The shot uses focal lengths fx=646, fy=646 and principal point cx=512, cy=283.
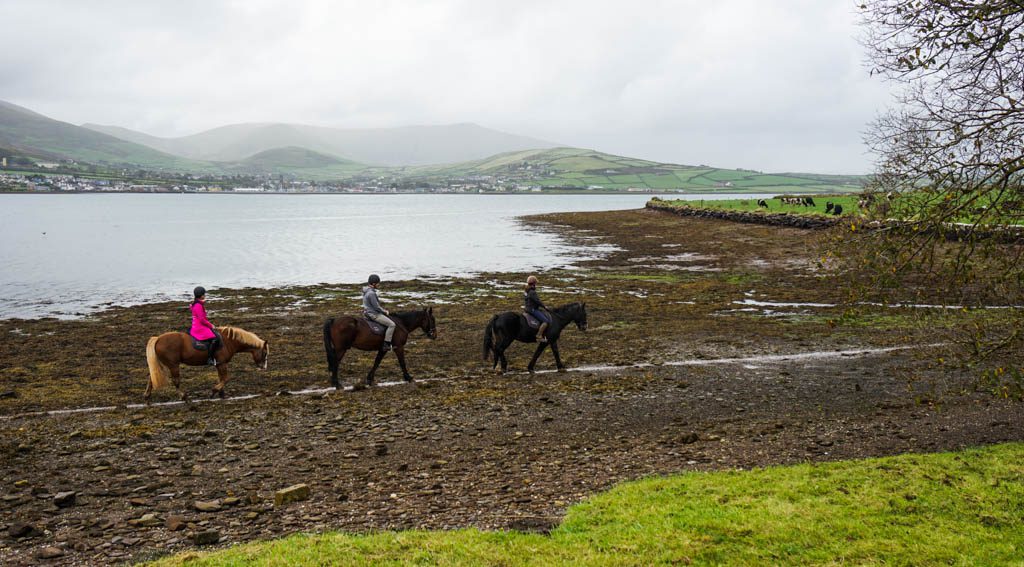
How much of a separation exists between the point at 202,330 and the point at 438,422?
23.9 feet

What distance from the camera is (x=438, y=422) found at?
15.4 metres

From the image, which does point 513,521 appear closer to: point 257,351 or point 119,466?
point 119,466

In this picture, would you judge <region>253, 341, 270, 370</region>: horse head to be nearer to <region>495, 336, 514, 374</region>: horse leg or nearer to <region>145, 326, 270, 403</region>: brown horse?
<region>145, 326, 270, 403</region>: brown horse

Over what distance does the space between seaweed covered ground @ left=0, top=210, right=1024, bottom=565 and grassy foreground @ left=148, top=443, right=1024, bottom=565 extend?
90 cm

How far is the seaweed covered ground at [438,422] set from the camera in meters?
10.3

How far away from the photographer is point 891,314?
88.5 ft

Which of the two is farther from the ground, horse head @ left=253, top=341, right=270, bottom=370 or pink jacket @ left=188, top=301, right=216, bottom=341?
pink jacket @ left=188, top=301, right=216, bottom=341

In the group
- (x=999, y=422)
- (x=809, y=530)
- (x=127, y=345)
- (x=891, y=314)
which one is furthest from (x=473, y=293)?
(x=809, y=530)

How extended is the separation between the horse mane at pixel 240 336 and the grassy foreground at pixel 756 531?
11.0 meters

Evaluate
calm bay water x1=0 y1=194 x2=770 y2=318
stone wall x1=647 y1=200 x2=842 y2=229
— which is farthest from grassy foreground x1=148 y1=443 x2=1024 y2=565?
stone wall x1=647 y1=200 x2=842 y2=229

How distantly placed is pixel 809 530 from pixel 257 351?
15750 mm

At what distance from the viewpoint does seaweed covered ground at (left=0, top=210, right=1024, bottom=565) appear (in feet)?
33.9

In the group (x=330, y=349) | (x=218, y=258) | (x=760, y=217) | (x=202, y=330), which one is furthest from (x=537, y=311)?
(x=760, y=217)

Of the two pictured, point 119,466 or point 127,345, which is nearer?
point 119,466
